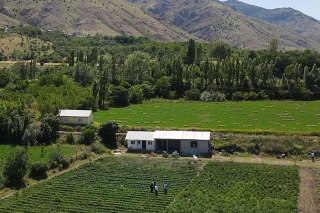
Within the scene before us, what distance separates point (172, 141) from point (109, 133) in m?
10.7

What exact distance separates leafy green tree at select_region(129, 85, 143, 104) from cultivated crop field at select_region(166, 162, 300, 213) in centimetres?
4258

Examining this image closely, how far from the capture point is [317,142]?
2539 inches

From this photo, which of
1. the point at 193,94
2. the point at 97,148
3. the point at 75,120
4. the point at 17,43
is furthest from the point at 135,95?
the point at 17,43

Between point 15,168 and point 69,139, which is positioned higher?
point 69,139

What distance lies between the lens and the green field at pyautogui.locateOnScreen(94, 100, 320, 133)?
73.2 meters

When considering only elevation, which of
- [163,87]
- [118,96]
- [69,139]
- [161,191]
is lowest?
[161,191]

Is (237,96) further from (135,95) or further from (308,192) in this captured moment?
(308,192)

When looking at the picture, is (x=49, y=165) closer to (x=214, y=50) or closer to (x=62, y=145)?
(x=62, y=145)

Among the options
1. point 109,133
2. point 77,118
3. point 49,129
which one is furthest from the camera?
point 77,118

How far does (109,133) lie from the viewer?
223 ft

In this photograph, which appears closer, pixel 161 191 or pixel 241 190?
pixel 241 190

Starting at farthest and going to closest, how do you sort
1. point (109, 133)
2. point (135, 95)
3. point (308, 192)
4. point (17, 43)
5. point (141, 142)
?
1. point (17, 43)
2. point (135, 95)
3. point (109, 133)
4. point (141, 142)
5. point (308, 192)

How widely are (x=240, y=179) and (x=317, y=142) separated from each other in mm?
20624

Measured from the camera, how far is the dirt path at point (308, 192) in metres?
42.7
